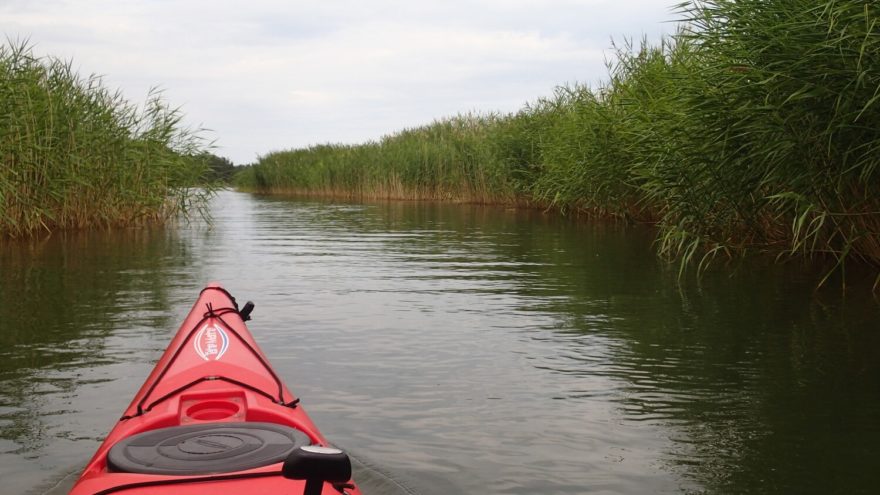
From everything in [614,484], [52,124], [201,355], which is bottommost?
[614,484]

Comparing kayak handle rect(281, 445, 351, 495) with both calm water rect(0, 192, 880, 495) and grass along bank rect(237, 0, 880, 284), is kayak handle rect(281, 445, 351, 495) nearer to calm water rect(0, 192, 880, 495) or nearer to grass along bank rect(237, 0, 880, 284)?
calm water rect(0, 192, 880, 495)

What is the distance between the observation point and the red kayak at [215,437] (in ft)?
8.41

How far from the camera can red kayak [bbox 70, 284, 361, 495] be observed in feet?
8.41

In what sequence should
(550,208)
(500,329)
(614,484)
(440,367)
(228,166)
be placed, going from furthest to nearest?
(228,166), (550,208), (500,329), (440,367), (614,484)

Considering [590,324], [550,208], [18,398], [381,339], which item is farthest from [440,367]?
[550,208]

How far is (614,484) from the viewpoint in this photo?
352 cm

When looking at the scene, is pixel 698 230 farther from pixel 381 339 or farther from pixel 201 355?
pixel 201 355

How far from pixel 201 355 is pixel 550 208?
17644mm

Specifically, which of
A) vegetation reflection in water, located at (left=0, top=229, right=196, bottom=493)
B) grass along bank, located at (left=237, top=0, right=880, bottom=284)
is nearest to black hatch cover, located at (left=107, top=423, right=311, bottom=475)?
vegetation reflection in water, located at (left=0, top=229, right=196, bottom=493)

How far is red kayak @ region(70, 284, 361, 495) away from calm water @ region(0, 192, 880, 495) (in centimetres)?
56

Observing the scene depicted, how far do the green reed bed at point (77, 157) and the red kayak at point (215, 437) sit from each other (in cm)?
794

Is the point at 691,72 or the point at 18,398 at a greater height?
the point at 691,72

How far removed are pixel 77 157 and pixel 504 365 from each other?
377 inches

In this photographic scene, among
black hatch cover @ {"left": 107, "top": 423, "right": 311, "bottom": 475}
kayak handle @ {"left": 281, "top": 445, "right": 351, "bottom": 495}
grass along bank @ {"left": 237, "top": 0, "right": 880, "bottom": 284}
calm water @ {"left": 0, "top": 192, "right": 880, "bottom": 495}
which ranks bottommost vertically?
calm water @ {"left": 0, "top": 192, "right": 880, "bottom": 495}
